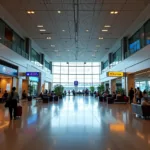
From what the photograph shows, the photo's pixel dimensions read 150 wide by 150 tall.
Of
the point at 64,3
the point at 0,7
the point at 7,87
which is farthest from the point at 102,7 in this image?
the point at 7,87

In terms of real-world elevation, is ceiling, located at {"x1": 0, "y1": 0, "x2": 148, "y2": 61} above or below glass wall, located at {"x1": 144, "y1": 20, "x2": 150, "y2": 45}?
Result: above

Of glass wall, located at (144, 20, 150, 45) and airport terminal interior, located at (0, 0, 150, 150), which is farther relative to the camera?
glass wall, located at (144, 20, 150, 45)

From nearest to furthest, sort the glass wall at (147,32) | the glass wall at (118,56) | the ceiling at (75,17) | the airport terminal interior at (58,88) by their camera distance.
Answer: the airport terminal interior at (58,88)
the ceiling at (75,17)
the glass wall at (147,32)
the glass wall at (118,56)

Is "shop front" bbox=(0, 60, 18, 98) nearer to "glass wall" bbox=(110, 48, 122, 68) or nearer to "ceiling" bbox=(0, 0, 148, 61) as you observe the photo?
"ceiling" bbox=(0, 0, 148, 61)

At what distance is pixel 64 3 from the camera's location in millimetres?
13742

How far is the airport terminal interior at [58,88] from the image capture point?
5.98 metres

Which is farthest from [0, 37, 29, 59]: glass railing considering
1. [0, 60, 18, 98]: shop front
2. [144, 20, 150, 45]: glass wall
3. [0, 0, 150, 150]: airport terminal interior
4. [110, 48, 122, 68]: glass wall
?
[110, 48, 122, 68]: glass wall

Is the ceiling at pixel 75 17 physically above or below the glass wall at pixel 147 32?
above

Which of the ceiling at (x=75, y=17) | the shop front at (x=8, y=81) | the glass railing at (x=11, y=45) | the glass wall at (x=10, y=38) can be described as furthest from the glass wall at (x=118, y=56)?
the shop front at (x=8, y=81)

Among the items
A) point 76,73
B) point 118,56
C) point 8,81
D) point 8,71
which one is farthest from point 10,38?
point 76,73

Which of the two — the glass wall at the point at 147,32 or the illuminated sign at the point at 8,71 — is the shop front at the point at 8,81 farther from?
the glass wall at the point at 147,32

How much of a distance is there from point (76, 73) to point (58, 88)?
66.4ft

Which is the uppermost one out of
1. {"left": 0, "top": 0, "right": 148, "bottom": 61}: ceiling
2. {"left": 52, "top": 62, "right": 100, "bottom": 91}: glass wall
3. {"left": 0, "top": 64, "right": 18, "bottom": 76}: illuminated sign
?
{"left": 0, "top": 0, "right": 148, "bottom": 61}: ceiling

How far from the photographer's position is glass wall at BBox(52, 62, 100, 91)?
49344 millimetres
